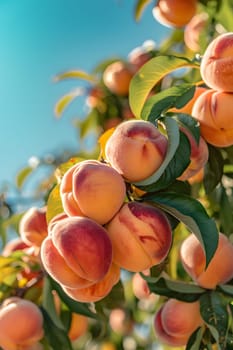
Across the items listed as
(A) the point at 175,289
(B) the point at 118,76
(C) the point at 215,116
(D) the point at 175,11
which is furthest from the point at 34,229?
(B) the point at 118,76

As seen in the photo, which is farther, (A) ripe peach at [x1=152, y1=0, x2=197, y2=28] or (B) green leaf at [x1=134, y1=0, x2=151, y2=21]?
(B) green leaf at [x1=134, y1=0, x2=151, y2=21]

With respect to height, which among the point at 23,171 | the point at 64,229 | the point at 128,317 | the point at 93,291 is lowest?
the point at 128,317

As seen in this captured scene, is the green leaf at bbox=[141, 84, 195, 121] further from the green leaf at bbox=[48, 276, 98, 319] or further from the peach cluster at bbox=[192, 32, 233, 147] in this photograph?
the green leaf at bbox=[48, 276, 98, 319]

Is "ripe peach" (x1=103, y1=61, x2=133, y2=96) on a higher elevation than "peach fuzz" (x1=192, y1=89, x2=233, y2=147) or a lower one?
lower

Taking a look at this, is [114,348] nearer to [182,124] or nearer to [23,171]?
[23,171]

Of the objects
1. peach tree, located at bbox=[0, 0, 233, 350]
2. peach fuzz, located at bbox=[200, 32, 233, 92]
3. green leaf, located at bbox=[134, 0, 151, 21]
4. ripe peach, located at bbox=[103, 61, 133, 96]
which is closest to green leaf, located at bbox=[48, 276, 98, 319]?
peach tree, located at bbox=[0, 0, 233, 350]

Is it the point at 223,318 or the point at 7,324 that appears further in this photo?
the point at 7,324

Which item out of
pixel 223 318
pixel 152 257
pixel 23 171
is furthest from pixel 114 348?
pixel 152 257

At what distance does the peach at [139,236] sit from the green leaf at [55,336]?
0.38 metres

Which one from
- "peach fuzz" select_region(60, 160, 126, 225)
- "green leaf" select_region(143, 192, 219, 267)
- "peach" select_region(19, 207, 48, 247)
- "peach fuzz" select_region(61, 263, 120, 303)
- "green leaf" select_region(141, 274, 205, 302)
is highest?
"peach fuzz" select_region(60, 160, 126, 225)

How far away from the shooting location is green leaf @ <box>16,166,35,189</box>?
6.06 feet

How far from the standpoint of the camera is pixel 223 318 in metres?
1.01

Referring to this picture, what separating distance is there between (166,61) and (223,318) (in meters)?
0.46

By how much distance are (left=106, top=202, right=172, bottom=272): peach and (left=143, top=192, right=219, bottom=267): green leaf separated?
0.02 metres
